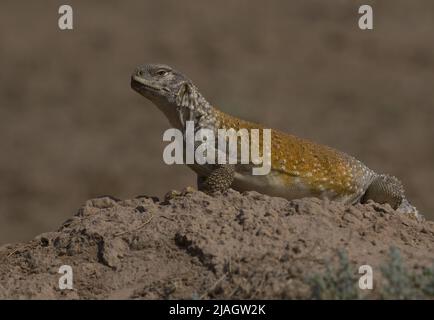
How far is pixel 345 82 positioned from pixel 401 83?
1.42m

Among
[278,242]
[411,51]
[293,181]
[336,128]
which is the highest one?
[411,51]

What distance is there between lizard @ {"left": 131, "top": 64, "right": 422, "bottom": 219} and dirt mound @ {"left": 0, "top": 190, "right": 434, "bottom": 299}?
896 millimetres

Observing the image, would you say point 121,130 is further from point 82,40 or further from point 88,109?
point 82,40

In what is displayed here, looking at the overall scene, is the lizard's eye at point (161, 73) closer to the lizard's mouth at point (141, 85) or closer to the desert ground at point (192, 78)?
the lizard's mouth at point (141, 85)

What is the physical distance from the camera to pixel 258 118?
89.0 ft

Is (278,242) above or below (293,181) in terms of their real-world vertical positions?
below

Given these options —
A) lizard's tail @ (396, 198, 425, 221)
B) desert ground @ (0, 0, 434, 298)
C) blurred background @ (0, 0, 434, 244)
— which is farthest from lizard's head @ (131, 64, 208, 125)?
blurred background @ (0, 0, 434, 244)

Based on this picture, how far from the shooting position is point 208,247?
9656 millimetres

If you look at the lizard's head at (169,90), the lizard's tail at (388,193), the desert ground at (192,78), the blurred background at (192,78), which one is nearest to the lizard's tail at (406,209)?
the lizard's tail at (388,193)

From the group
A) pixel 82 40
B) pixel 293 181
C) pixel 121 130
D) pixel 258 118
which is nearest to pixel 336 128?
pixel 258 118

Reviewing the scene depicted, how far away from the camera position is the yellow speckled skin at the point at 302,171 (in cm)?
1173

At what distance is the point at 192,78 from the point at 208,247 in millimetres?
19417

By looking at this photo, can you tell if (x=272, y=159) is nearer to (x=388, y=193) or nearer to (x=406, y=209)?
(x=388, y=193)

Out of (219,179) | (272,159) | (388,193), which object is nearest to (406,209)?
(388,193)
